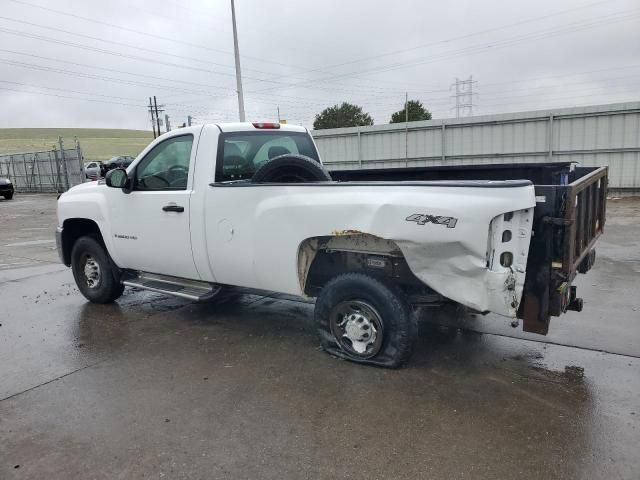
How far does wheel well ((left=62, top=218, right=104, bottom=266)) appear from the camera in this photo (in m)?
6.36

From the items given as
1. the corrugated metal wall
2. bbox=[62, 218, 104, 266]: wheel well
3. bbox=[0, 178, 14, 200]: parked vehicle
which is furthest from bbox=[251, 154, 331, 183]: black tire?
bbox=[0, 178, 14, 200]: parked vehicle

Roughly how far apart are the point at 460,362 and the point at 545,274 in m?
1.22

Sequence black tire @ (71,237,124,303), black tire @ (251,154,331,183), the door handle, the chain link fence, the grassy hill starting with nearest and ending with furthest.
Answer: black tire @ (251,154,331,183), the door handle, black tire @ (71,237,124,303), the chain link fence, the grassy hill

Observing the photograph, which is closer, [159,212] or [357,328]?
[357,328]

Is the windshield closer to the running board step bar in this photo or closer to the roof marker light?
the roof marker light

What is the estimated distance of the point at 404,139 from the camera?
63.2 ft

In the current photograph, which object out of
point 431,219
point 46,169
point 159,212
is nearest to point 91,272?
point 159,212

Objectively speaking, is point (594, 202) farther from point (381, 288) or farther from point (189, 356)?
point (189, 356)

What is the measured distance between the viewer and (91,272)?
21.2 ft

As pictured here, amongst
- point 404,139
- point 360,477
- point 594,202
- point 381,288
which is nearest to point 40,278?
point 381,288

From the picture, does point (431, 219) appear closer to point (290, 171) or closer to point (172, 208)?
point (290, 171)

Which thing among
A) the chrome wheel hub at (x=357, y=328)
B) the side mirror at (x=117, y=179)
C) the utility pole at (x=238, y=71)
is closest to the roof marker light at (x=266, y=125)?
the side mirror at (x=117, y=179)

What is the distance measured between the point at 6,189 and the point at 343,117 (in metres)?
31.6

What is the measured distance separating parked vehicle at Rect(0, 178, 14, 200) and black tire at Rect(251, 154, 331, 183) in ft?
94.4
